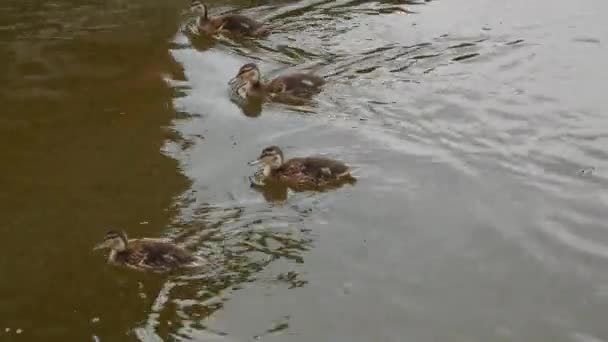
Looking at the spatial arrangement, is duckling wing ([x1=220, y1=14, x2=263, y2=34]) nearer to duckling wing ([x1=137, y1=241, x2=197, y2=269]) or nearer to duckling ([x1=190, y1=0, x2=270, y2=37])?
duckling ([x1=190, y1=0, x2=270, y2=37])

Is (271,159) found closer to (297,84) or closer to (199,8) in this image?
(297,84)

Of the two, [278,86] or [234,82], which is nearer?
[278,86]

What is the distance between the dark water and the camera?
4.38 m

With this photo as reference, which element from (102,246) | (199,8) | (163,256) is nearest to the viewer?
(163,256)

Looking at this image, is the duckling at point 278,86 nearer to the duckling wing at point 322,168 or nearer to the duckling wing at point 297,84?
the duckling wing at point 297,84

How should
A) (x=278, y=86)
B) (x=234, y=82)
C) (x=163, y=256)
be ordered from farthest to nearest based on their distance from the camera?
(x=234, y=82) → (x=278, y=86) → (x=163, y=256)

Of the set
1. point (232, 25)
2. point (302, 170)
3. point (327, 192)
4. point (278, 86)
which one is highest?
point (232, 25)

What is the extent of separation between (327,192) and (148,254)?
1404 mm

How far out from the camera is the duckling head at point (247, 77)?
24.1 feet

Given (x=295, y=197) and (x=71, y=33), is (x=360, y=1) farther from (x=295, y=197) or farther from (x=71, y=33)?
(x=295, y=197)

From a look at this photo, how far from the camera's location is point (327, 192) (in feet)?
18.8

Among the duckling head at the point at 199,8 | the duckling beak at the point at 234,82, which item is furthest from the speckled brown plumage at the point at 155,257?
the duckling head at the point at 199,8

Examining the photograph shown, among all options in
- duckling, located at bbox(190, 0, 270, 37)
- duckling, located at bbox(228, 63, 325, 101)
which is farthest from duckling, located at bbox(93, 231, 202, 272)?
duckling, located at bbox(190, 0, 270, 37)

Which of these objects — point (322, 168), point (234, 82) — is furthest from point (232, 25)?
point (322, 168)
